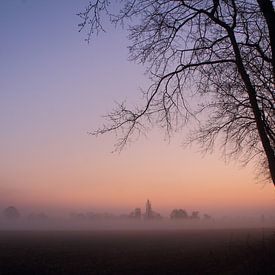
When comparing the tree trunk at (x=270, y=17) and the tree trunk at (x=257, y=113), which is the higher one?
the tree trunk at (x=270, y=17)

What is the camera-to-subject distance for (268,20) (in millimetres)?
7547

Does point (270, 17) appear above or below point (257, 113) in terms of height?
above

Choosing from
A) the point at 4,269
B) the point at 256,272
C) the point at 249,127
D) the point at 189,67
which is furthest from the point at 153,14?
the point at 4,269

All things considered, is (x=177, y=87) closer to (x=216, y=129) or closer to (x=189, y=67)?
(x=189, y=67)

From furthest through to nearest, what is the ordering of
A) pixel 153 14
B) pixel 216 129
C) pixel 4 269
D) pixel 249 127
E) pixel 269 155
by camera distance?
pixel 4 269 < pixel 249 127 < pixel 216 129 < pixel 153 14 < pixel 269 155

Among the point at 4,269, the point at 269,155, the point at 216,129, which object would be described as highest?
the point at 216,129

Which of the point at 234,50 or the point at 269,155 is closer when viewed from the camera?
the point at 269,155

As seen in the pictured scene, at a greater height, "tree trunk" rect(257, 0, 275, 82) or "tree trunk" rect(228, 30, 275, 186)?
"tree trunk" rect(257, 0, 275, 82)

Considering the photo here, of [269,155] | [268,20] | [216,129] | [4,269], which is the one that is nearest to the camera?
[268,20]

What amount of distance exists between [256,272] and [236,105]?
502 centimetres

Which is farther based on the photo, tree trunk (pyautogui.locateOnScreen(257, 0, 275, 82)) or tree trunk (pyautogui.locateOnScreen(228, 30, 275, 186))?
tree trunk (pyautogui.locateOnScreen(228, 30, 275, 186))

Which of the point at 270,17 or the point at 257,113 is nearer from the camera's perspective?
the point at 270,17

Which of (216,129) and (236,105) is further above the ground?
(236,105)

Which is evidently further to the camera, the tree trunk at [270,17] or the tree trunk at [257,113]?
the tree trunk at [257,113]
